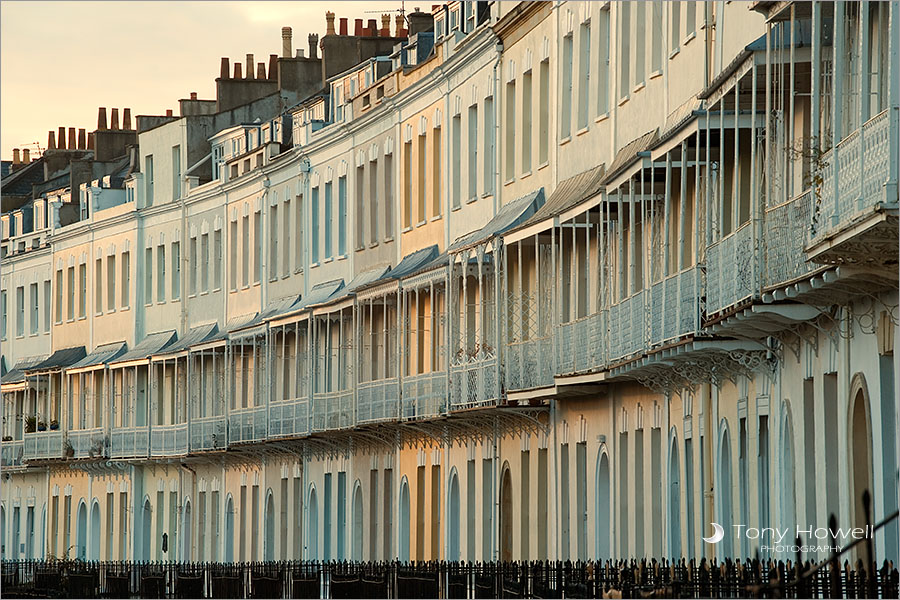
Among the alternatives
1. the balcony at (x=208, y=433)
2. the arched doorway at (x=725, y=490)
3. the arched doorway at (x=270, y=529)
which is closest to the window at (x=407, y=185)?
the arched doorway at (x=270, y=529)

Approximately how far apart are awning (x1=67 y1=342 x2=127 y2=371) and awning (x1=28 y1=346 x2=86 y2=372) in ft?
2.56

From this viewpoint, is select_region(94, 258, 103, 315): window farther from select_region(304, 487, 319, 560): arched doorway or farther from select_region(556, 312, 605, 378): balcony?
select_region(556, 312, 605, 378): balcony

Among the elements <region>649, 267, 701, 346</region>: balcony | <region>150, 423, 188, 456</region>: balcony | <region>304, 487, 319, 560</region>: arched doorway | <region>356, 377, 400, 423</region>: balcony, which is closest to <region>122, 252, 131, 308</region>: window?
<region>150, 423, 188, 456</region>: balcony

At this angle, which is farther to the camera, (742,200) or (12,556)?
(12,556)

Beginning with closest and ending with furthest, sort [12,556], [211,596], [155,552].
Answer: [211,596]
[155,552]
[12,556]

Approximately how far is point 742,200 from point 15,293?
5315cm

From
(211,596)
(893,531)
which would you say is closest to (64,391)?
(211,596)

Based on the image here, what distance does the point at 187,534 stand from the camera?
191 feet

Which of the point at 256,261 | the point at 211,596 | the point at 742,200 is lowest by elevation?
the point at 211,596

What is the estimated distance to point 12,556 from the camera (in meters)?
71.9

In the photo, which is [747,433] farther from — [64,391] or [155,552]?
[64,391]

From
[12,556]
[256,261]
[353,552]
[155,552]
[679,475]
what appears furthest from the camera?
[12,556]

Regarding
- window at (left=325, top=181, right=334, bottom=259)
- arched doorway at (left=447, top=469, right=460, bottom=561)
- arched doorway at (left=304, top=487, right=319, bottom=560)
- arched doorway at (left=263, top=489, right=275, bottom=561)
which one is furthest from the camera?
arched doorway at (left=263, top=489, right=275, bottom=561)

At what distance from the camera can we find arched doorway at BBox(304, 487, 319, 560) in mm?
48719
